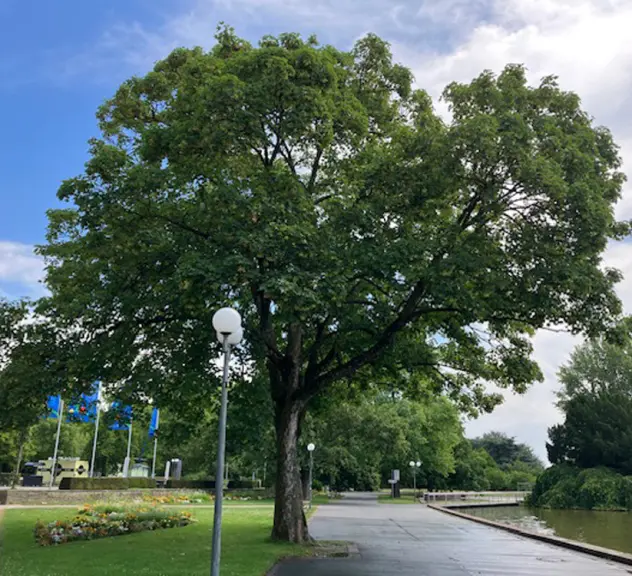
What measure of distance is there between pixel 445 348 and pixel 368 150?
21.8ft

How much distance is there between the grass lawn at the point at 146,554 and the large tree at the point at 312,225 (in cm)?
189


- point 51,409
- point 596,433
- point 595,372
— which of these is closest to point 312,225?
point 51,409

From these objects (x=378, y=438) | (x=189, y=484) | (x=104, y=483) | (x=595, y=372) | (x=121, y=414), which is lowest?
(x=189, y=484)

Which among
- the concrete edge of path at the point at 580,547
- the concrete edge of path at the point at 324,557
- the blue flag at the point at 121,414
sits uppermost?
the blue flag at the point at 121,414

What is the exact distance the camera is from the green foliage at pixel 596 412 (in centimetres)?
4494

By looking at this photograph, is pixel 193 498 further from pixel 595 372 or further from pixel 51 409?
pixel 595 372

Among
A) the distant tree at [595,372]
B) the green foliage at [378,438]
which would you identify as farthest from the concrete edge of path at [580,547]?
the distant tree at [595,372]

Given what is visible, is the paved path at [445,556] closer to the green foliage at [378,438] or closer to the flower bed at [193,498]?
the flower bed at [193,498]

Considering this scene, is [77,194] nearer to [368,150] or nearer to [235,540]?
[368,150]

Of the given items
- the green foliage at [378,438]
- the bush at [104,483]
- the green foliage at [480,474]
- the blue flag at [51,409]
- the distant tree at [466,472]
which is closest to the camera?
the blue flag at [51,409]

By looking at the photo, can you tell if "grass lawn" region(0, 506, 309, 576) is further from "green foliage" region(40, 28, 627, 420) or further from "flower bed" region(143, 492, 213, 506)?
"flower bed" region(143, 492, 213, 506)

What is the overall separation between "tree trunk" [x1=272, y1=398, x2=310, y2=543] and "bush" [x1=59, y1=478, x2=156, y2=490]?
67.1 feet

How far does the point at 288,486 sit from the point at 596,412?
41.2m

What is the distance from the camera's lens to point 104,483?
32938mm
